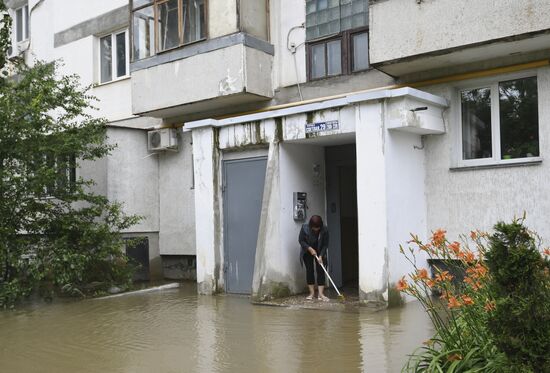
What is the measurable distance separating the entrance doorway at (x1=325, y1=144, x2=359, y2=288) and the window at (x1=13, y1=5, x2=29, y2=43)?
1307 cm

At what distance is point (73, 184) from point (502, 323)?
9.64m

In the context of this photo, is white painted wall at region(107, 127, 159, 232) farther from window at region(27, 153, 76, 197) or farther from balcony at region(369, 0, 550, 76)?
balcony at region(369, 0, 550, 76)

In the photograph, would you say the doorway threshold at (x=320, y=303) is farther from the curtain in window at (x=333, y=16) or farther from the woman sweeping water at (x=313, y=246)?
the curtain in window at (x=333, y=16)

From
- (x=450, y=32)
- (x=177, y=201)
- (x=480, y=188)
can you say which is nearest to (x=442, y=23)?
(x=450, y=32)

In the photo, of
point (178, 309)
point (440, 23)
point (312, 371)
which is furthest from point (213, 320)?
point (440, 23)

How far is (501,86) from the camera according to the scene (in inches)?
396

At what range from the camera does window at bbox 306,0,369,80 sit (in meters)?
11.6

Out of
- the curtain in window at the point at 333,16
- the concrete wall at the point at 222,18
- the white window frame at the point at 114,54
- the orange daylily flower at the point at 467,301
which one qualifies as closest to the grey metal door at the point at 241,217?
the concrete wall at the point at 222,18

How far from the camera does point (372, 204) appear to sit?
9578mm

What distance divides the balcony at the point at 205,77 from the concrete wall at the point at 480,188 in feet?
11.8

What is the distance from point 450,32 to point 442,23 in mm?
202

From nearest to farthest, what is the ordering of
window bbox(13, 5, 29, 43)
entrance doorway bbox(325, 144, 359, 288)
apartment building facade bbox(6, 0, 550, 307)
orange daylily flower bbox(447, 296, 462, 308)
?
orange daylily flower bbox(447, 296, 462, 308)
apartment building facade bbox(6, 0, 550, 307)
entrance doorway bbox(325, 144, 359, 288)
window bbox(13, 5, 29, 43)

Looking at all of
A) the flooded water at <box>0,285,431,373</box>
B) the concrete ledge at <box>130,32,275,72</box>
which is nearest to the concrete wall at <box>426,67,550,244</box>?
the flooded water at <box>0,285,431,373</box>

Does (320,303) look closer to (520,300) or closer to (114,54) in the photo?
(520,300)
